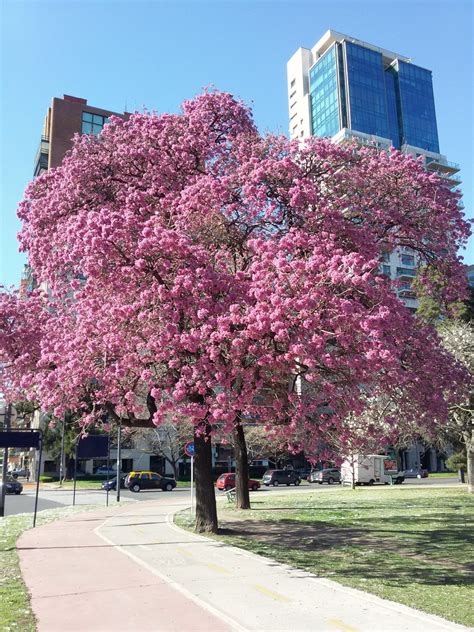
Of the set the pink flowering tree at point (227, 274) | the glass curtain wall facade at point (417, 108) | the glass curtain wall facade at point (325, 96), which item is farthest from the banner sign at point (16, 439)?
the glass curtain wall facade at point (417, 108)

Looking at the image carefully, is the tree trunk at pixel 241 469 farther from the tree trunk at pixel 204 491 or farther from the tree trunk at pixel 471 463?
the tree trunk at pixel 471 463

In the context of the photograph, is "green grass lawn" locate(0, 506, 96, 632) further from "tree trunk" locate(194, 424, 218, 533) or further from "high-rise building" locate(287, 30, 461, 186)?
"high-rise building" locate(287, 30, 461, 186)

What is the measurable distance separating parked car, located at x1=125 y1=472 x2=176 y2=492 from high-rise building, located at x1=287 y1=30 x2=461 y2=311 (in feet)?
266

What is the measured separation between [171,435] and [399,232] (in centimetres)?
4111

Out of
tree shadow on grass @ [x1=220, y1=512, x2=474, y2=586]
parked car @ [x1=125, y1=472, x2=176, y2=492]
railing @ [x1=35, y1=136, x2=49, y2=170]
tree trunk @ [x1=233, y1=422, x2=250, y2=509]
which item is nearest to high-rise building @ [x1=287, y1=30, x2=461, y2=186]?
railing @ [x1=35, y1=136, x2=49, y2=170]

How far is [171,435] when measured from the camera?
5262 cm

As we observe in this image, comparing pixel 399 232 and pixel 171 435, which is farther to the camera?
pixel 171 435

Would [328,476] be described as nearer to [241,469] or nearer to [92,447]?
[92,447]

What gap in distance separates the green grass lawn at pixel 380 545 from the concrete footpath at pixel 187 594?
72 cm

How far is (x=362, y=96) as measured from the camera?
111 meters

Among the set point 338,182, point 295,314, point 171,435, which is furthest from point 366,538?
point 171,435

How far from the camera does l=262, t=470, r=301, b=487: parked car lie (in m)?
50.1

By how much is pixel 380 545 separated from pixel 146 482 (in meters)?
31.5

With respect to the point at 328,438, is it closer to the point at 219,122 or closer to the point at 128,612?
the point at 128,612
